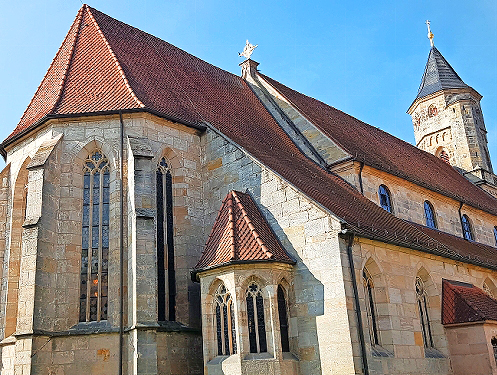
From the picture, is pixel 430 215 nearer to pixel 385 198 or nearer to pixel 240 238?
pixel 385 198

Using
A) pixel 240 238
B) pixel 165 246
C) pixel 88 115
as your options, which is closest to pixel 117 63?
pixel 88 115

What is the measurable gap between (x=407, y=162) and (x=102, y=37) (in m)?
13.3

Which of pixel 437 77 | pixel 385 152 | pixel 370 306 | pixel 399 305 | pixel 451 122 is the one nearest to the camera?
pixel 370 306

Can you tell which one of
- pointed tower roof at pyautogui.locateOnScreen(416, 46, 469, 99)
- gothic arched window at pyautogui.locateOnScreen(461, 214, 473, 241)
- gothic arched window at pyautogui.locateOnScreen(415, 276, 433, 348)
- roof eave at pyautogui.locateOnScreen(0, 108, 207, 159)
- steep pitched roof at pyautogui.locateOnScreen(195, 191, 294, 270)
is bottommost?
gothic arched window at pyautogui.locateOnScreen(415, 276, 433, 348)

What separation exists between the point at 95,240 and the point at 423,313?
880cm

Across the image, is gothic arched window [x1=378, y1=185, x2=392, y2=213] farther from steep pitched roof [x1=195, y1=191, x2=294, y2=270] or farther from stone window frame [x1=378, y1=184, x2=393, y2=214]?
steep pitched roof [x1=195, y1=191, x2=294, y2=270]

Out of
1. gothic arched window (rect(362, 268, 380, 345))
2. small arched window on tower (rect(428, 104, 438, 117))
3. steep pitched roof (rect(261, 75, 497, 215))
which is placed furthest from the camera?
small arched window on tower (rect(428, 104, 438, 117))

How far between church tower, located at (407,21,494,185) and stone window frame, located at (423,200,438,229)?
33.5 feet

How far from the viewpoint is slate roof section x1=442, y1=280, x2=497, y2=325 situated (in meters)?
14.7

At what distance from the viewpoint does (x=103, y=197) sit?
48.3 feet

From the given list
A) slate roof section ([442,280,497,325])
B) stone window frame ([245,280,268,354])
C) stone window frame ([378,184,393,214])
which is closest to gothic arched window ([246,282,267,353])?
stone window frame ([245,280,268,354])

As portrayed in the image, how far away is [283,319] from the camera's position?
41.9ft

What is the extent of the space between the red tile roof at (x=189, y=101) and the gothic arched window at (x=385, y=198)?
1.30 metres

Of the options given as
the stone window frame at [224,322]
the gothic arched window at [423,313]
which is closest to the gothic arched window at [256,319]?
the stone window frame at [224,322]
